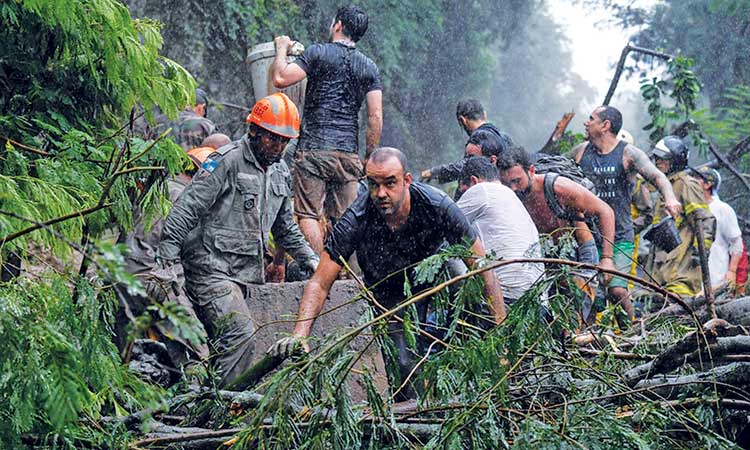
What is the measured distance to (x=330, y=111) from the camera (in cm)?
710

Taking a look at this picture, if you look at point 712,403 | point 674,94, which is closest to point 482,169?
point 712,403

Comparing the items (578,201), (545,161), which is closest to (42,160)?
(578,201)

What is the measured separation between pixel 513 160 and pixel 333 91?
58.5 inches

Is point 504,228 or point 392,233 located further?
point 504,228

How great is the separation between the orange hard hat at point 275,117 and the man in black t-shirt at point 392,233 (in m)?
0.84

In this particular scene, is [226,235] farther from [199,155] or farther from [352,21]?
[352,21]

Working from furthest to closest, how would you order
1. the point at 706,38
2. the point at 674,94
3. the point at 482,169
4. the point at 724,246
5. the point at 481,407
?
the point at 706,38 < the point at 674,94 < the point at 724,246 < the point at 482,169 < the point at 481,407

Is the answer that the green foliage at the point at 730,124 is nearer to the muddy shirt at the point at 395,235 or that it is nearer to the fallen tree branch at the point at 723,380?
the muddy shirt at the point at 395,235

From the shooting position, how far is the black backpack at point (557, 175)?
255 inches

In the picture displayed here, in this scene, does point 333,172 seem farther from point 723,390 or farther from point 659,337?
point 723,390

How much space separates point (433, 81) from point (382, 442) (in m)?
21.2

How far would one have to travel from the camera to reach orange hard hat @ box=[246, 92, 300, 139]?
A: 5.63 m

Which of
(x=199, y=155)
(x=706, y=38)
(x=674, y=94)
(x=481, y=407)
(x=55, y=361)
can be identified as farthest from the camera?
(x=706, y=38)

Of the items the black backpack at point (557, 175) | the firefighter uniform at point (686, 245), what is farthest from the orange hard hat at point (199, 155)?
the firefighter uniform at point (686, 245)
